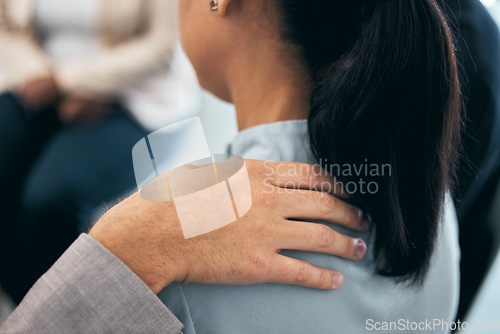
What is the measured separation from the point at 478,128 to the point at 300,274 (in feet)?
1.67

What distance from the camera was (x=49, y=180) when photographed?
2.83 feet

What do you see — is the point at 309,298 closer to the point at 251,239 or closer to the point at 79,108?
the point at 251,239

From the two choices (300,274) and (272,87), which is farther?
(272,87)

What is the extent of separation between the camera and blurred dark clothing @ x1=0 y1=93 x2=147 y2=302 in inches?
33.6

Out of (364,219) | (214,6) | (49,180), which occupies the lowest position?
(49,180)

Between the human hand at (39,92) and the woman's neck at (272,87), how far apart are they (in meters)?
0.74

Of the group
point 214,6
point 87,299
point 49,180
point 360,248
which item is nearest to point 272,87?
point 214,6

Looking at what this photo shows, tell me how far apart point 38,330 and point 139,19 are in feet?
3.09

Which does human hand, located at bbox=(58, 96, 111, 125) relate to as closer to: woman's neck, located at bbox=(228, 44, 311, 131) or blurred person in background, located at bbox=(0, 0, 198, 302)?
blurred person in background, located at bbox=(0, 0, 198, 302)

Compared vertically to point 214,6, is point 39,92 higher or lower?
lower

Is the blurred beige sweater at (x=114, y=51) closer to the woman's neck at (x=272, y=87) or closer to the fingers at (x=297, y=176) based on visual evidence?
the woman's neck at (x=272, y=87)

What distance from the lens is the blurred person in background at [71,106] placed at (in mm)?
870

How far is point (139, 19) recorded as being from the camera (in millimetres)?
1070

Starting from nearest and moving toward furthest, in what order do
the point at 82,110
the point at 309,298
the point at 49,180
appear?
the point at 309,298 < the point at 49,180 < the point at 82,110
